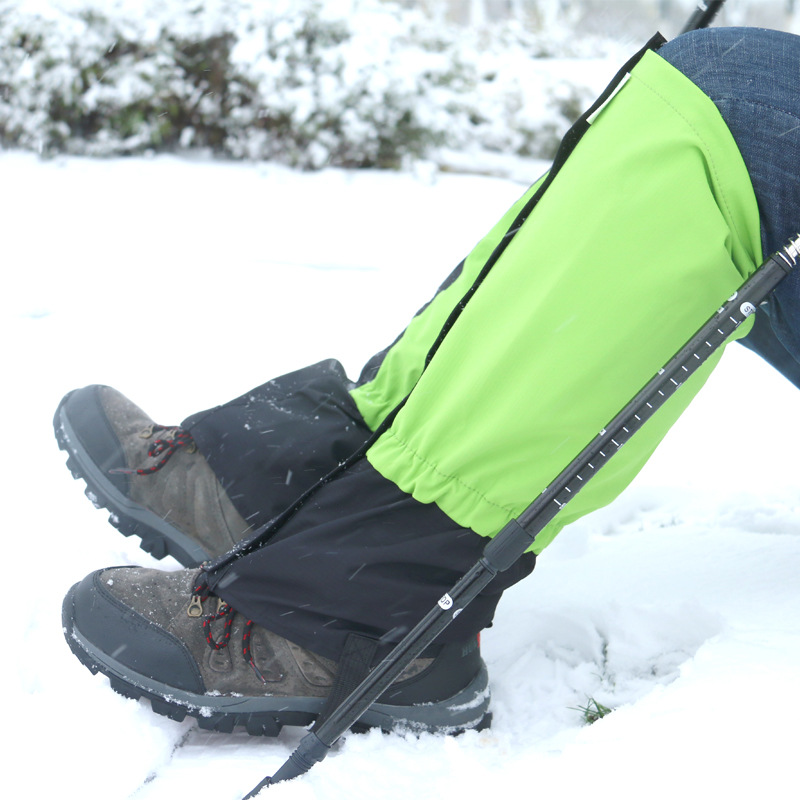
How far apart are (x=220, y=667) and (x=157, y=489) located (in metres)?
0.40

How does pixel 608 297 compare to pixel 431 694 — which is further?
pixel 431 694

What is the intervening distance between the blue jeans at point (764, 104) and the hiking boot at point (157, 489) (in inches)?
37.0

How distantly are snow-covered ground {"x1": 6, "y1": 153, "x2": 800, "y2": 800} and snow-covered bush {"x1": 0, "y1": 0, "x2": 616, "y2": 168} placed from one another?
77cm

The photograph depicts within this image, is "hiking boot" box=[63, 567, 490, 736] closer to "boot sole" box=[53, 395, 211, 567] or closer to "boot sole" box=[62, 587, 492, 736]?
"boot sole" box=[62, 587, 492, 736]

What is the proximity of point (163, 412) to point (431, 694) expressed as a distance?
3.98 ft

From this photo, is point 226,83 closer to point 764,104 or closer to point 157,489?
point 157,489

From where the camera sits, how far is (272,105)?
3.91 m

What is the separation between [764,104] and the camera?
897mm

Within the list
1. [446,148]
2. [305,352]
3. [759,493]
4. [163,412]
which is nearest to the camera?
[759,493]

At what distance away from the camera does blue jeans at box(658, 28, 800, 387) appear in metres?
0.89

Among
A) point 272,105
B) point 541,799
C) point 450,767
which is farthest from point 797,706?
point 272,105

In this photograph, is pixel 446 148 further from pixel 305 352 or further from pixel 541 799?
pixel 541 799

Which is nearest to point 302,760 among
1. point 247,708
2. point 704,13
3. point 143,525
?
point 247,708

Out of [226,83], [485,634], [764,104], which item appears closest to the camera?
[764,104]
